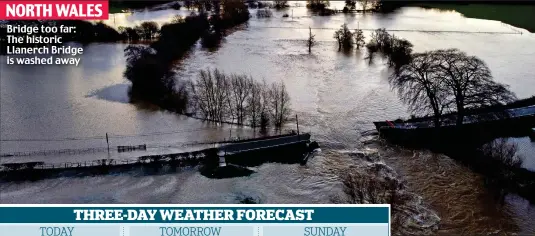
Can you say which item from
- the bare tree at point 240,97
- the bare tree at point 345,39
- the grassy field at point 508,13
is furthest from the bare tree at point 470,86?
the grassy field at point 508,13

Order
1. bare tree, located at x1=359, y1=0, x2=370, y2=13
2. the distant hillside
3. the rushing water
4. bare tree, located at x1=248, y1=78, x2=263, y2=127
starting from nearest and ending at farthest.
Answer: the rushing water < bare tree, located at x1=248, y1=78, x2=263, y2=127 < the distant hillside < bare tree, located at x1=359, y1=0, x2=370, y2=13

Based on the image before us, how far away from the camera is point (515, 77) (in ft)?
25.6

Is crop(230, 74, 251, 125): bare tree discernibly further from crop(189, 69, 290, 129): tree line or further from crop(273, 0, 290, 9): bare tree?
crop(273, 0, 290, 9): bare tree

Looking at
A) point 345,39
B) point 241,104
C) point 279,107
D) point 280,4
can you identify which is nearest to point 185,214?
point 241,104

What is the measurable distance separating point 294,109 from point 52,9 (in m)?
3.16

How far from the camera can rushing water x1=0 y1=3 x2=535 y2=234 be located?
4.77m

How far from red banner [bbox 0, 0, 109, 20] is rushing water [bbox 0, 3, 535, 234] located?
149 cm

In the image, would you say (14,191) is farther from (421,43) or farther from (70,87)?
(421,43)

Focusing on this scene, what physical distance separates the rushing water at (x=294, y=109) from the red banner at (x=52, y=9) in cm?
149

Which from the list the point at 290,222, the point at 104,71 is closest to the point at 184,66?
the point at 104,71

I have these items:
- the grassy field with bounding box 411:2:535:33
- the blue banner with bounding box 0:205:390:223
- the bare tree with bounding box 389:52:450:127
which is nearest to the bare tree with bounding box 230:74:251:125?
the bare tree with bounding box 389:52:450:127

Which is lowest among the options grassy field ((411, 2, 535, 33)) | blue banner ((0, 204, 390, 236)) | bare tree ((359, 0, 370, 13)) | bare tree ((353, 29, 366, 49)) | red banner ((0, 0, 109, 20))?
blue banner ((0, 204, 390, 236))

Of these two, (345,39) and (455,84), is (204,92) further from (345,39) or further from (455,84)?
Answer: (345,39)

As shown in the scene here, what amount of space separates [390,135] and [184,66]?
4102 mm
